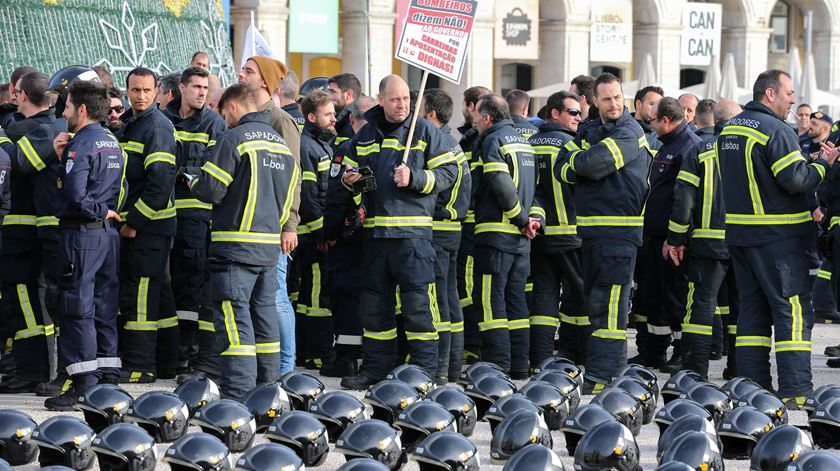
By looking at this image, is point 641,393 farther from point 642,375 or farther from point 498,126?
point 498,126

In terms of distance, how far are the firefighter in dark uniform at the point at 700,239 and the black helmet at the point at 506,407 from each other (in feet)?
10.5

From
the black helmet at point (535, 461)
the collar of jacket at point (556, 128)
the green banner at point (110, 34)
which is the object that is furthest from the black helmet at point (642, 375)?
the green banner at point (110, 34)

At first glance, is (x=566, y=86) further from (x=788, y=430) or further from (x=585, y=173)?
(x=788, y=430)

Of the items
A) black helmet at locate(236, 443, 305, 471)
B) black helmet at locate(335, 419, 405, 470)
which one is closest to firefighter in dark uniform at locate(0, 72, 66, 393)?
black helmet at locate(335, 419, 405, 470)

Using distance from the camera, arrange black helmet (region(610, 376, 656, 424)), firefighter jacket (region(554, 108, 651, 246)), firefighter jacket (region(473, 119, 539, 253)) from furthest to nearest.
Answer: firefighter jacket (region(473, 119, 539, 253)) < firefighter jacket (region(554, 108, 651, 246)) < black helmet (region(610, 376, 656, 424))

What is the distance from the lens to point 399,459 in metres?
7.29

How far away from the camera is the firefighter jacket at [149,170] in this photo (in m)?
9.84

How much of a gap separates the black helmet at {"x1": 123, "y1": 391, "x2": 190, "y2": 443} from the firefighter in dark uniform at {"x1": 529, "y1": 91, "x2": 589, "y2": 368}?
4026 mm

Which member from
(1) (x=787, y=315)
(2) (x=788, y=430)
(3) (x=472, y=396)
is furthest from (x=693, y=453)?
(1) (x=787, y=315)

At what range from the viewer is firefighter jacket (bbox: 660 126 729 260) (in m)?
10.9

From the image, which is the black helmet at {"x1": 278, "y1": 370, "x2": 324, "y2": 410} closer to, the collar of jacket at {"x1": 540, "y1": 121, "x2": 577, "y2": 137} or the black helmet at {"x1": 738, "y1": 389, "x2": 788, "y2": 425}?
the black helmet at {"x1": 738, "y1": 389, "x2": 788, "y2": 425}

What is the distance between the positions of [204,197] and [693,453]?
11.2 ft

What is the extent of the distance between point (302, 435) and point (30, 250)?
3307 mm

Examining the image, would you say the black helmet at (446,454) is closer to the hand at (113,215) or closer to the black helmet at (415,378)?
the black helmet at (415,378)
